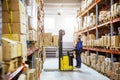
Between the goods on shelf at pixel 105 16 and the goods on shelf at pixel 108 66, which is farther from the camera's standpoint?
the goods on shelf at pixel 105 16

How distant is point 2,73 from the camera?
2.79 m

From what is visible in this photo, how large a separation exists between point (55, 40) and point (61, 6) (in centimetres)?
366

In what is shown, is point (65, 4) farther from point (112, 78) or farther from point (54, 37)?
point (112, 78)

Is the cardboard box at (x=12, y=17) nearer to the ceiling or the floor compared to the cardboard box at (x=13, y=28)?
nearer to the ceiling

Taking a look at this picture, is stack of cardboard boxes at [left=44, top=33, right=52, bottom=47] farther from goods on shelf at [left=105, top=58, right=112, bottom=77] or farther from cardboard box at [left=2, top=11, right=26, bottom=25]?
cardboard box at [left=2, top=11, right=26, bottom=25]

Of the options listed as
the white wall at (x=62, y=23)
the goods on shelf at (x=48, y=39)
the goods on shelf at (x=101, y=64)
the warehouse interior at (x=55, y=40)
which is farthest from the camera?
the white wall at (x=62, y=23)

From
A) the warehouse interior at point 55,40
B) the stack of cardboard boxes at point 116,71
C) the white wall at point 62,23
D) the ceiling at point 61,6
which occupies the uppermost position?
the ceiling at point 61,6

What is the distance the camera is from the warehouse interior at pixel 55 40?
4.11 meters

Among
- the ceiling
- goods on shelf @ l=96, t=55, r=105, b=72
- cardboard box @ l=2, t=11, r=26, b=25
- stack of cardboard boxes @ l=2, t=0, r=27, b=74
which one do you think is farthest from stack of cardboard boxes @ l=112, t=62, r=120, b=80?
the ceiling

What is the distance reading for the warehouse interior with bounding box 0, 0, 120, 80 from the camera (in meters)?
4.11

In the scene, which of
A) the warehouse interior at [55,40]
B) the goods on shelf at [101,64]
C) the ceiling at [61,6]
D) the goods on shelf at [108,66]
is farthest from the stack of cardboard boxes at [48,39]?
the goods on shelf at [108,66]

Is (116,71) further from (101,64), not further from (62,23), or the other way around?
(62,23)

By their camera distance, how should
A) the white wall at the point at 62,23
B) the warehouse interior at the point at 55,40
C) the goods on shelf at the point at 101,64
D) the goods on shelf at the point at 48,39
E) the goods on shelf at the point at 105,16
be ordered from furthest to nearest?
the white wall at the point at 62,23 → the goods on shelf at the point at 48,39 → the goods on shelf at the point at 101,64 → the goods on shelf at the point at 105,16 → the warehouse interior at the point at 55,40

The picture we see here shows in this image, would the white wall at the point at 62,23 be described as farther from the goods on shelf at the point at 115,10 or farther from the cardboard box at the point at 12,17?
the cardboard box at the point at 12,17
